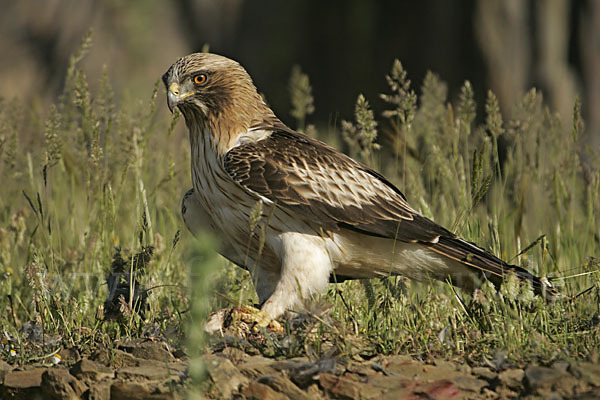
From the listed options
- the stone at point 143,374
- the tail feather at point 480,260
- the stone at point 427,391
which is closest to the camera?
the stone at point 427,391

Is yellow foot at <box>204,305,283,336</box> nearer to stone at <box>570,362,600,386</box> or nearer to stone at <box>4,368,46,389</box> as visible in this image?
stone at <box>4,368,46,389</box>

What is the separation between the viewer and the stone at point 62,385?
288cm

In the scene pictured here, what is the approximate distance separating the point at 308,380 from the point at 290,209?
49.0 inches

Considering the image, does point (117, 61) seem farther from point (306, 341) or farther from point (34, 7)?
point (306, 341)

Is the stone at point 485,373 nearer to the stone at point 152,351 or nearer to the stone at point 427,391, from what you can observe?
the stone at point 427,391

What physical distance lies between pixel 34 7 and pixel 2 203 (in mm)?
6922

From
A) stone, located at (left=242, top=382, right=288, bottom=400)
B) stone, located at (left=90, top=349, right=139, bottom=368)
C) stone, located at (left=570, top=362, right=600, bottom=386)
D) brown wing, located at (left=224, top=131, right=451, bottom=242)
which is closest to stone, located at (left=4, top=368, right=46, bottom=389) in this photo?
stone, located at (left=90, top=349, right=139, bottom=368)

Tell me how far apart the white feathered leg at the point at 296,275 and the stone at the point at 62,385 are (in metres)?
1.10

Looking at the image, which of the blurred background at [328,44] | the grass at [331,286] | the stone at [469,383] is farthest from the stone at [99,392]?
the blurred background at [328,44]

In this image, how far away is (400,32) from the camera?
1200 centimetres

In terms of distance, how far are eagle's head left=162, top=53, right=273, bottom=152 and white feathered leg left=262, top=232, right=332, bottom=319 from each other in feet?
2.50

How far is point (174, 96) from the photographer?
4.21m

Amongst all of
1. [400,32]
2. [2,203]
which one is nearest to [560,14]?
[400,32]

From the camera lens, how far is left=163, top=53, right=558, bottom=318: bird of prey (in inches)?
151
